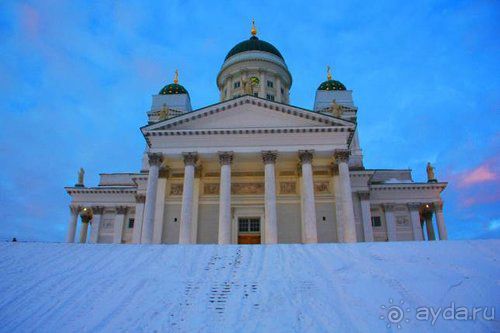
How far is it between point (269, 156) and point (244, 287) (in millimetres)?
15618

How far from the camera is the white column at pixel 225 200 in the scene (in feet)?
74.2

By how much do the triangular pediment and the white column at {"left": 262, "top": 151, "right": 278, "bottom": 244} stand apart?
2200 millimetres

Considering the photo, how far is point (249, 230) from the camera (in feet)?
88.8

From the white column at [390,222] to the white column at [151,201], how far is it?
2013cm

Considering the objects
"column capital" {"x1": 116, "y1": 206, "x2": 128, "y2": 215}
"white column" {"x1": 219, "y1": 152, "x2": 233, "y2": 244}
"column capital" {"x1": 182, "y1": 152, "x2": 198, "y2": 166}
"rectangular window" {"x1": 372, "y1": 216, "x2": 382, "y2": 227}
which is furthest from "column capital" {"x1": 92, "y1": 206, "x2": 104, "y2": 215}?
"rectangular window" {"x1": 372, "y1": 216, "x2": 382, "y2": 227}

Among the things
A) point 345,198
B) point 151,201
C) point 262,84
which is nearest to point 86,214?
point 151,201

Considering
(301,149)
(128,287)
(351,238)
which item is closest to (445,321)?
(128,287)

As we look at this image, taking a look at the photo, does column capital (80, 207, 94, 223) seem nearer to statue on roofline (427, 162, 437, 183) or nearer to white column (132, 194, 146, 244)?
white column (132, 194, 146, 244)

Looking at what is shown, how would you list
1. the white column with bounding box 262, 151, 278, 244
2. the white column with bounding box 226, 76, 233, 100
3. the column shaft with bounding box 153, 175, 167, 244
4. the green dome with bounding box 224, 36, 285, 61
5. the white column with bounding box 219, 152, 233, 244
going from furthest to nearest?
the green dome with bounding box 224, 36, 285, 61 < the white column with bounding box 226, 76, 233, 100 < the column shaft with bounding box 153, 175, 167, 244 < the white column with bounding box 219, 152, 233, 244 < the white column with bounding box 262, 151, 278, 244

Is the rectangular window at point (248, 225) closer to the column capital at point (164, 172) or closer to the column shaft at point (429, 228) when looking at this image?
the column capital at point (164, 172)

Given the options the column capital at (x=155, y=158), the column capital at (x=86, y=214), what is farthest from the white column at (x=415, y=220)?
the column capital at (x=86, y=214)

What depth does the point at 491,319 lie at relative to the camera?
294 inches

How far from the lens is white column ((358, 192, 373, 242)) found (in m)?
29.7

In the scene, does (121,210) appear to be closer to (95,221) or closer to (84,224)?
(95,221)
